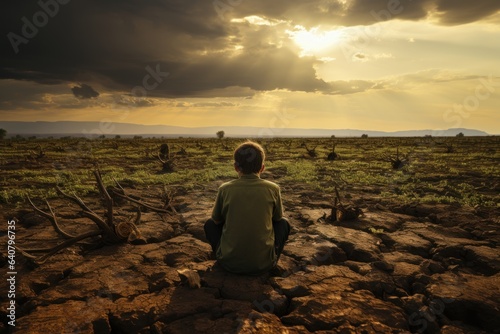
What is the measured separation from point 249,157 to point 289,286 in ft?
5.34

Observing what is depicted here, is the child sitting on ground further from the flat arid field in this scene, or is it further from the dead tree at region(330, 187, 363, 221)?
the dead tree at region(330, 187, 363, 221)

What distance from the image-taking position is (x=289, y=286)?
12.2ft

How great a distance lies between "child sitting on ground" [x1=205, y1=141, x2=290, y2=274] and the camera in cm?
357

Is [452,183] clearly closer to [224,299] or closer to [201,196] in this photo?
[201,196]

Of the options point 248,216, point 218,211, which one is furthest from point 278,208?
point 218,211

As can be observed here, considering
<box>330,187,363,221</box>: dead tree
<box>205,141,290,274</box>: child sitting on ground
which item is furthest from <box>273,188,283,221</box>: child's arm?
<box>330,187,363,221</box>: dead tree

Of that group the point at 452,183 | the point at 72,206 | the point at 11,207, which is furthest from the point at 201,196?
the point at 452,183

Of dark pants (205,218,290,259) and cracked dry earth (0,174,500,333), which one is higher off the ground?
dark pants (205,218,290,259)

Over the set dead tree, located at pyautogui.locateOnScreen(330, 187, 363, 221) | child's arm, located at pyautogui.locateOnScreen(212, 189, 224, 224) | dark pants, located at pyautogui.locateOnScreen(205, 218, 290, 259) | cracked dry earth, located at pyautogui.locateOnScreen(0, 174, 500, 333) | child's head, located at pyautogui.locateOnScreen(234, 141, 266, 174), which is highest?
child's head, located at pyautogui.locateOnScreen(234, 141, 266, 174)

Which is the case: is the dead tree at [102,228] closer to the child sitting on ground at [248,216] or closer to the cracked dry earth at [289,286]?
the cracked dry earth at [289,286]

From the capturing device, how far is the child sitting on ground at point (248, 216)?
3568 millimetres

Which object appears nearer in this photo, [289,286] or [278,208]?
[289,286]

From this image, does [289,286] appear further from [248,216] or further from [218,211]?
[218,211]

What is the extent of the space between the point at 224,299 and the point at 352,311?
4.48 feet
